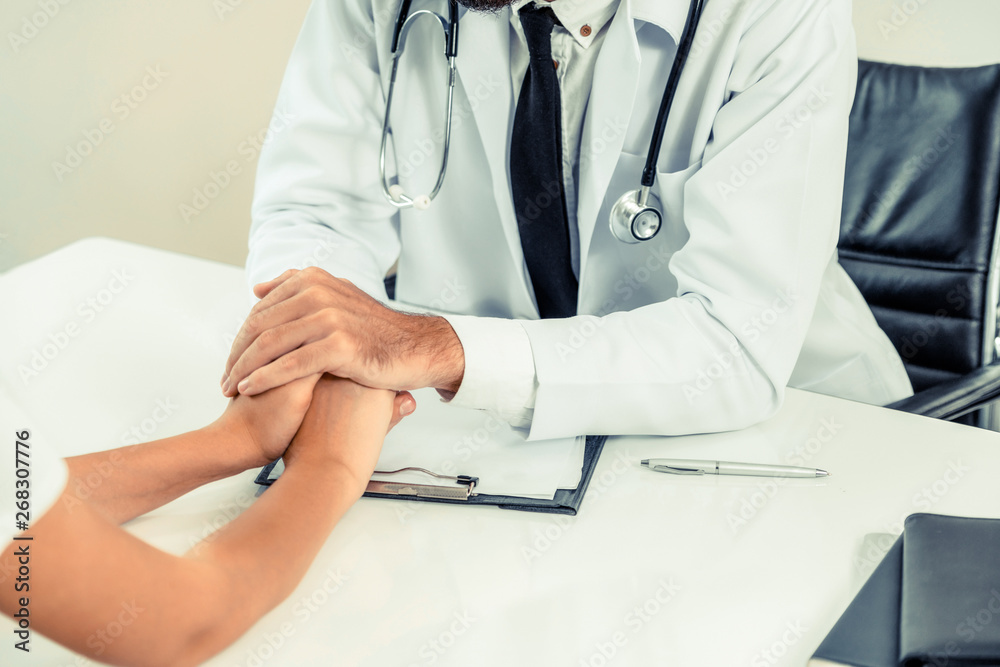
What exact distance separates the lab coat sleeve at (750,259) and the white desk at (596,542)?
6 centimetres

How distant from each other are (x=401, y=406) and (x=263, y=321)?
0.61 feet

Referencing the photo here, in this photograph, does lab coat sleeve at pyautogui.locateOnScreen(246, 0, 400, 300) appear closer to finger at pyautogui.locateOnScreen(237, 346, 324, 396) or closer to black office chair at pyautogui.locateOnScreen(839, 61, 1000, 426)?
finger at pyautogui.locateOnScreen(237, 346, 324, 396)

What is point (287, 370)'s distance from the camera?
0.83 metres

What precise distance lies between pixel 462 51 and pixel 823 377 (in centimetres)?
74

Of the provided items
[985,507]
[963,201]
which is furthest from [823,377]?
[985,507]

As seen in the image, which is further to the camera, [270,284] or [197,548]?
[270,284]

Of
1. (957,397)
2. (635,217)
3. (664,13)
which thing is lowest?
(957,397)

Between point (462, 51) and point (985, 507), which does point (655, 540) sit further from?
point (462, 51)

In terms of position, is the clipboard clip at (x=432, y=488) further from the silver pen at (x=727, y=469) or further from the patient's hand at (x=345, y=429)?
the silver pen at (x=727, y=469)

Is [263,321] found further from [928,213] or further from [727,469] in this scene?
[928,213]

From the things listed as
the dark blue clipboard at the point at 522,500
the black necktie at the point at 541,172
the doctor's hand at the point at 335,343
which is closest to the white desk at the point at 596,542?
the dark blue clipboard at the point at 522,500

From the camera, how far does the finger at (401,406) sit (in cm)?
88

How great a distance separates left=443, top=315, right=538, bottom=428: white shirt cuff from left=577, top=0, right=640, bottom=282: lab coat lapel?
0.96 ft

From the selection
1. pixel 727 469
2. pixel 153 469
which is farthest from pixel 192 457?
pixel 727 469
